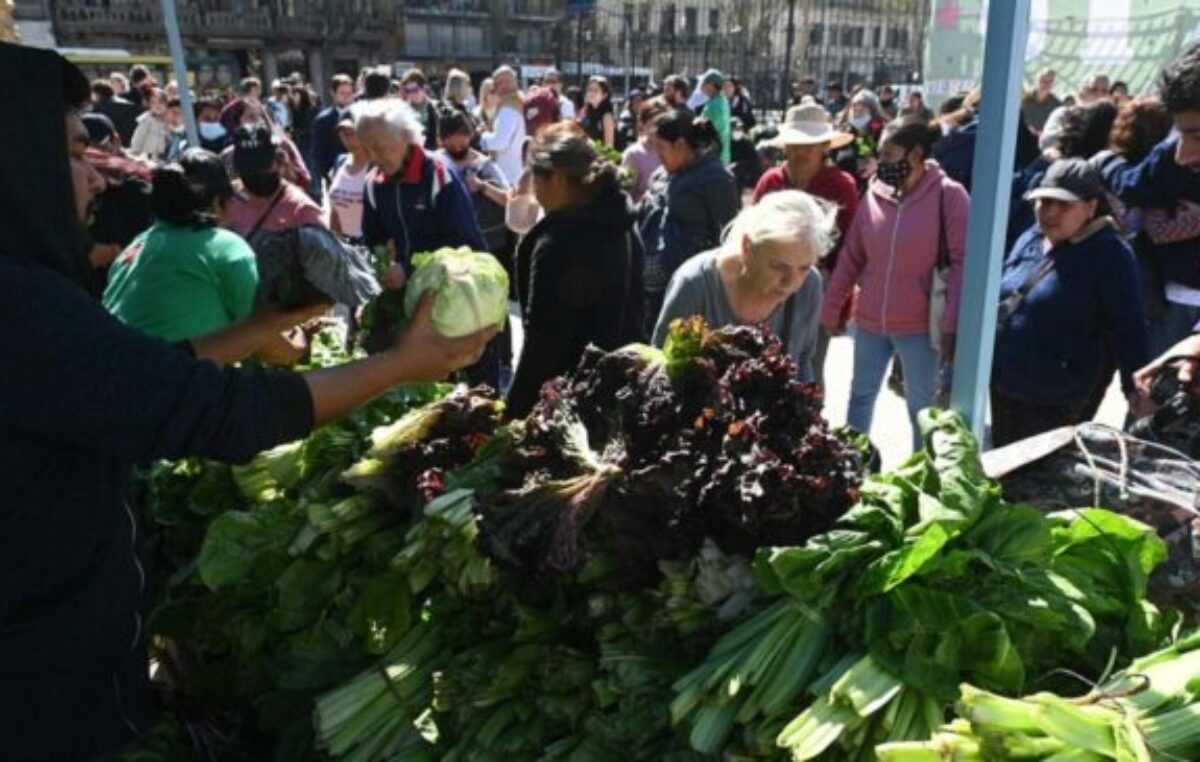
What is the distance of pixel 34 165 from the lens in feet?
5.14

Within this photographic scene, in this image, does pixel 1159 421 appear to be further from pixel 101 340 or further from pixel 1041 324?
pixel 101 340

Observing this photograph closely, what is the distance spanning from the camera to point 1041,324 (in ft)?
12.4

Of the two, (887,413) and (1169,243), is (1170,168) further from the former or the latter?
(887,413)

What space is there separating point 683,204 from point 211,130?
8459 millimetres

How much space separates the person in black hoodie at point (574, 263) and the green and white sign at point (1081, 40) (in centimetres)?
467

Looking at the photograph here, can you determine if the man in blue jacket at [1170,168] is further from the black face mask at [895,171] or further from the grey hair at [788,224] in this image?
the grey hair at [788,224]

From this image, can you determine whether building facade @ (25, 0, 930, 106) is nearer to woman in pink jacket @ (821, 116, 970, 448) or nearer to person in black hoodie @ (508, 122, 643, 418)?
woman in pink jacket @ (821, 116, 970, 448)

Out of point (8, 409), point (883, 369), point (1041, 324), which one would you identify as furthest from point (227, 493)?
point (883, 369)

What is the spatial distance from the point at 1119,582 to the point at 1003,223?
27.9 inches

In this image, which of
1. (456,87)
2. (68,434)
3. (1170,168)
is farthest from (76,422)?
(456,87)

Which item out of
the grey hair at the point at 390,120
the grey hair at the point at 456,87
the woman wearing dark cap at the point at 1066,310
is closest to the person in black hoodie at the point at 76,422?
the woman wearing dark cap at the point at 1066,310

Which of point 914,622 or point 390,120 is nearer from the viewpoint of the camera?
point 914,622

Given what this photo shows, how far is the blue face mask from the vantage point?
456 inches

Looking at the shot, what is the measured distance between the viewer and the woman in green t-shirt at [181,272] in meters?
3.46
